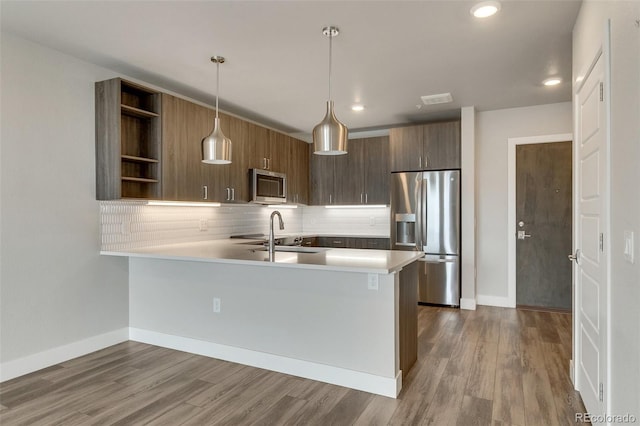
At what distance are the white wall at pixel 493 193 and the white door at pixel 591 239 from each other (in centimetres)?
234

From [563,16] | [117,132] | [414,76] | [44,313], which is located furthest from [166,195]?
[563,16]

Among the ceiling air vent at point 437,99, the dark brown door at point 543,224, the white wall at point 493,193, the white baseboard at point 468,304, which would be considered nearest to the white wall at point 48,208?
the ceiling air vent at point 437,99

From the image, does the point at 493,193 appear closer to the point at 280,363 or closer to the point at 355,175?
the point at 355,175

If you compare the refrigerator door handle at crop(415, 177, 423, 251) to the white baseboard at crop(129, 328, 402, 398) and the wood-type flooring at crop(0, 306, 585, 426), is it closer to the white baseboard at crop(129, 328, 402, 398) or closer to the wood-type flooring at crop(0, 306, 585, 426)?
the wood-type flooring at crop(0, 306, 585, 426)

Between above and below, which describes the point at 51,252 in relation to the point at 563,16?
below

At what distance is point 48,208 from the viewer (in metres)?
2.97

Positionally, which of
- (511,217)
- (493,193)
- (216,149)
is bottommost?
(511,217)

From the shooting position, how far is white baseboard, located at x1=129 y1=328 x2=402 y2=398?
253 centimetres

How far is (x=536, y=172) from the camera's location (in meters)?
4.71

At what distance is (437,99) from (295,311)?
2.85m

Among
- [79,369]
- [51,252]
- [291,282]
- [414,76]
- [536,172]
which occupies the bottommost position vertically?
[79,369]

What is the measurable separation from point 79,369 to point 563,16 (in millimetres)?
4249

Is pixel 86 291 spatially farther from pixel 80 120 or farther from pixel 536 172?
pixel 536 172

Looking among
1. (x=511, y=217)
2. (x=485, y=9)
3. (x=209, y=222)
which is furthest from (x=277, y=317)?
(x=511, y=217)
